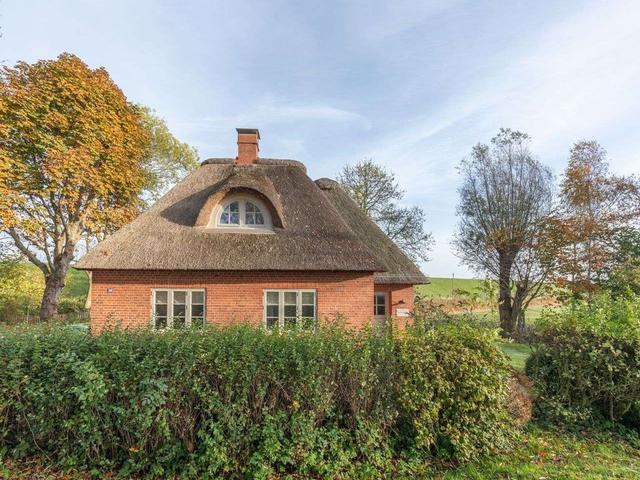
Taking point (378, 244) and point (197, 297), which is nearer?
point (197, 297)

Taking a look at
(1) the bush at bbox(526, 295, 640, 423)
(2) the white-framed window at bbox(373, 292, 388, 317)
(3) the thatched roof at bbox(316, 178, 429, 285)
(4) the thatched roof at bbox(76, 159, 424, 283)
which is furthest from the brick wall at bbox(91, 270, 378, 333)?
(1) the bush at bbox(526, 295, 640, 423)

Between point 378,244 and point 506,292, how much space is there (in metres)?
10.3

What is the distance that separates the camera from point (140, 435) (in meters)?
3.82

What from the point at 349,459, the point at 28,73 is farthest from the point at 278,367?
the point at 28,73

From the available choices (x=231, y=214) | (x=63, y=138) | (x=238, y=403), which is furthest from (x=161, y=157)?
(x=238, y=403)

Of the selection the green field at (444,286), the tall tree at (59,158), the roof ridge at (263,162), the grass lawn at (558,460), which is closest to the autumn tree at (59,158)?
the tall tree at (59,158)

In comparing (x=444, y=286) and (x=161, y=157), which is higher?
(x=161, y=157)

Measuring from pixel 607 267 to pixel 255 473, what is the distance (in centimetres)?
1737

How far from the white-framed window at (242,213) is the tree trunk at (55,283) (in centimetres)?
1036

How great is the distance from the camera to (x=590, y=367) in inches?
202

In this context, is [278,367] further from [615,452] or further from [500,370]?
[615,452]

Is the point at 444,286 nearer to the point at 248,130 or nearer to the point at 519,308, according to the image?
the point at 519,308

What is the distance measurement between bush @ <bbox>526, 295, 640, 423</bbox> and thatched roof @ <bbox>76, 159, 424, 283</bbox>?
16.2 ft

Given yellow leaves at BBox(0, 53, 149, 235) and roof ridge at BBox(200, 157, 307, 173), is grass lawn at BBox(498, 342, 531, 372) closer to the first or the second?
roof ridge at BBox(200, 157, 307, 173)
